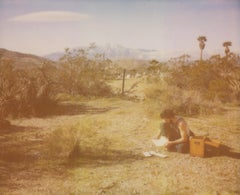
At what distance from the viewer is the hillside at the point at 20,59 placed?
597 cm

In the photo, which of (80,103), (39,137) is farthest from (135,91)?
(39,137)

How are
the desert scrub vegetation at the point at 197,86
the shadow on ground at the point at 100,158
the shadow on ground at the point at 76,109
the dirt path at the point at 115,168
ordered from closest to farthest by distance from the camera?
the dirt path at the point at 115,168 → the shadow on ground at the point at 100,158 → the shadow on ground at the point at 76,109 → the desert scrub vegetation at the point at 197,86

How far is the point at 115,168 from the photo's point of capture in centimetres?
406

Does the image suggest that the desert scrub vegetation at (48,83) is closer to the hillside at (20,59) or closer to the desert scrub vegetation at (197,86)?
the hillside at (20,59)

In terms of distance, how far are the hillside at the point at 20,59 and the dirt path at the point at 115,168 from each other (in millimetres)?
1519

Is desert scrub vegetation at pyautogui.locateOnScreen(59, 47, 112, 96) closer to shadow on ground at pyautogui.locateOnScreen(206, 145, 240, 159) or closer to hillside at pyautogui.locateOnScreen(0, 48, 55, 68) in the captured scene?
hillside at pyautogui.locateOnScreen(0, 48, 55, 68)

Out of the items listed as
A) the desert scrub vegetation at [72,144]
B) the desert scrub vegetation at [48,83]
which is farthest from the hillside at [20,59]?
the desert scrub vegetation at [72,144]

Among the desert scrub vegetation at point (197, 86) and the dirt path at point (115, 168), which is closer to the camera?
the dirt path at point (115, 168)

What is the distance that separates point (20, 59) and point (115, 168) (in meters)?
3.93

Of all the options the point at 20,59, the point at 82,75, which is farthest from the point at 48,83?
the point at 82,75

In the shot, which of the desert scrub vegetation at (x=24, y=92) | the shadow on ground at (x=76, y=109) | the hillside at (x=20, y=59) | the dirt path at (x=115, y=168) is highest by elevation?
the hillside at (x=20, y=59)

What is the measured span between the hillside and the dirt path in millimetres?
1519

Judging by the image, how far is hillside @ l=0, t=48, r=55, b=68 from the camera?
19.6 feet

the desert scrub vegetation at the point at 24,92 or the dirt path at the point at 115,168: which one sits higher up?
the desert scrub vegetation at the point at 24,92
